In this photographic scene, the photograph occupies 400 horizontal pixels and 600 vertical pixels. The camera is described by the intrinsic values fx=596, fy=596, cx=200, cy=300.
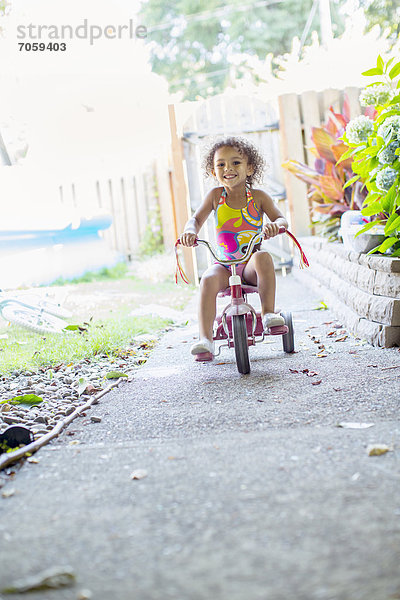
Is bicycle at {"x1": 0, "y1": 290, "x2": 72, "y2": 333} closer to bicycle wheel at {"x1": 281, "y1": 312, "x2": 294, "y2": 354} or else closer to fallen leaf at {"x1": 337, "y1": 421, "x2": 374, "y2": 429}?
bicycle wheel at {"x1": 281, "y1": 312, "x2": 294, "y2": 354}

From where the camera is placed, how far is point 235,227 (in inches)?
134

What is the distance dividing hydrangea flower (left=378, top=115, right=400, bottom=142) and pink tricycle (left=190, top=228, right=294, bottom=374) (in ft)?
2.36

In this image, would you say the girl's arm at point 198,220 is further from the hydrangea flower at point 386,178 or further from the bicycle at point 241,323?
the hydrangea flower at point 386,178

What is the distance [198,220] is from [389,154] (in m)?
1.08

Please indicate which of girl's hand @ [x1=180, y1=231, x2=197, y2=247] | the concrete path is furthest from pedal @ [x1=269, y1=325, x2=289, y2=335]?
girl's hand @ [x1=180, y1=231, x2=197, y2=247]

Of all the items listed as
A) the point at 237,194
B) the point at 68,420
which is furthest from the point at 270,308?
the point at 68,420

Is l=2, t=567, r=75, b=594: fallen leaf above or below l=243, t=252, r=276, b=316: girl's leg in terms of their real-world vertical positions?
below

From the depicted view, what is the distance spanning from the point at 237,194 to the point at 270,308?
28.9 inches

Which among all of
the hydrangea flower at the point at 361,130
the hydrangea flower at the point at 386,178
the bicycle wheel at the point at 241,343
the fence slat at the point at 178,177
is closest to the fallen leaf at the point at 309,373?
the bicycle wheel at the point at 241,343

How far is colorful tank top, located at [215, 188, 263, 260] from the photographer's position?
3.39 m

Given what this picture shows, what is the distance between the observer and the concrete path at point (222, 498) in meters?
1.17

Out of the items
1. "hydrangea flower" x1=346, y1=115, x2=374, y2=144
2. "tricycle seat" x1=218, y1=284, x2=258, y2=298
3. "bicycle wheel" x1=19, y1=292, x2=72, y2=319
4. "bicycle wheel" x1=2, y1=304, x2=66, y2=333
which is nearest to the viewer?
"tricycle seat" x1=218, y1=284, x2=258, y2=298

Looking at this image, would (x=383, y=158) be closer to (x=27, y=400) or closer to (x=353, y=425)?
(x=353, y=425)

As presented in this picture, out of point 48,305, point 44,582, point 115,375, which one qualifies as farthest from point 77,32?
point 44,582
